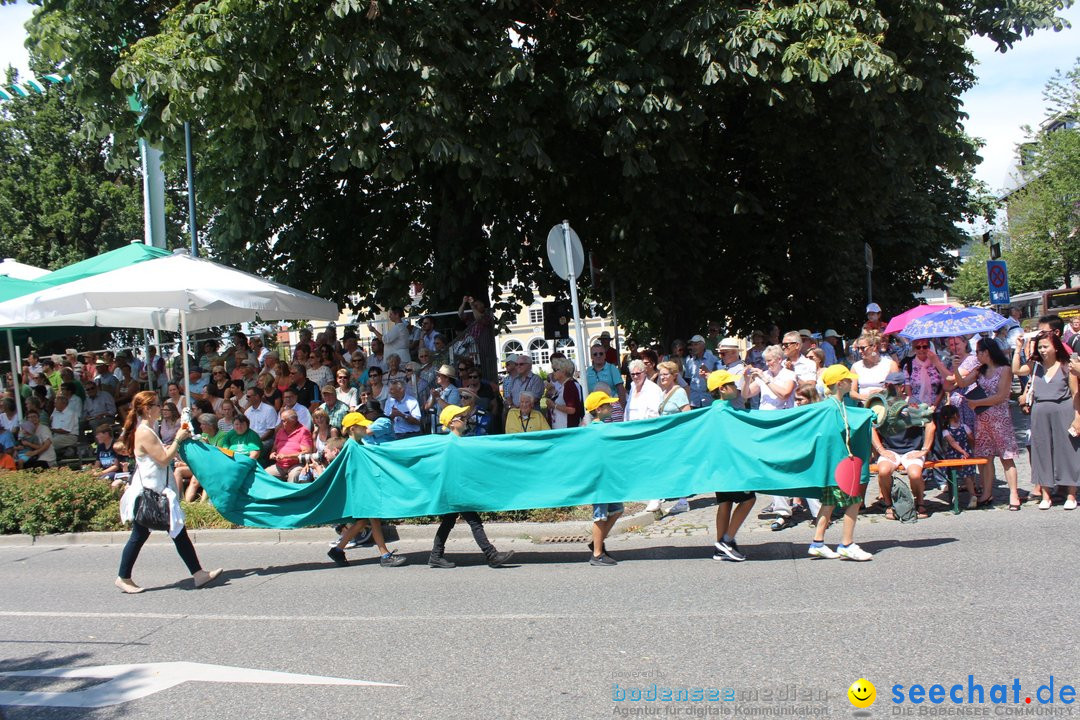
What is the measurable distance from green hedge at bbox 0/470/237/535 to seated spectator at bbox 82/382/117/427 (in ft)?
13.0

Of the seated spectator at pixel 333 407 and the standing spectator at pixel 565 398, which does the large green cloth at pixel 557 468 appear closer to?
the seated spectator at pixel 333 407

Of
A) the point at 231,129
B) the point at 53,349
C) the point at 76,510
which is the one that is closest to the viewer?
the point at 76,510

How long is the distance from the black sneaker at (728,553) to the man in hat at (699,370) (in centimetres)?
492

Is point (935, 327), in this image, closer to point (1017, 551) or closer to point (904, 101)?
point (1017, 551)

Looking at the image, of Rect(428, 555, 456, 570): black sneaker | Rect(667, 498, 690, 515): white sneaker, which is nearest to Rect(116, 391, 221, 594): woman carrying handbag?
Rect(428, 555, 456, 570): black sneaker

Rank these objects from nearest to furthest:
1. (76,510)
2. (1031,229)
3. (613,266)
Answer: (76,510) → (613,266) → (1031,229)

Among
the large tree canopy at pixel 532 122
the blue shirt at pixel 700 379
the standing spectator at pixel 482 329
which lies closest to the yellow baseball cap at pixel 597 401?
the blue shirt at pixel 700 379

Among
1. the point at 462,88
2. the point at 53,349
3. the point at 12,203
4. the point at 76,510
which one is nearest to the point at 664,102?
the point at 462,88

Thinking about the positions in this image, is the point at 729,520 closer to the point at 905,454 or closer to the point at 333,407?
the point at 905,454

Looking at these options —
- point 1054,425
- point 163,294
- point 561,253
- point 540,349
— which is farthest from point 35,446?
point 540,349

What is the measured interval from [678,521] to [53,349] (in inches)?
1400

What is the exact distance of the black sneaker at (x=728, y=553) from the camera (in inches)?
340

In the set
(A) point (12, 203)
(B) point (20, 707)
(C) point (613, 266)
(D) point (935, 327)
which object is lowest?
(B) point (20, 707)

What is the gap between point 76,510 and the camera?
1279 cm
